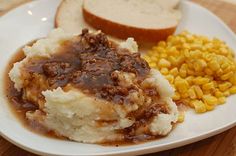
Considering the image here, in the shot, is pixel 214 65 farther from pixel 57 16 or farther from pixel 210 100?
pixel 57 16

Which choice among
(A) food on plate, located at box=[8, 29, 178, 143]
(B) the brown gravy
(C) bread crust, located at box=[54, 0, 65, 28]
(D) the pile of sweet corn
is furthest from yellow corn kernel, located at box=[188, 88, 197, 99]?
(C) bread crust, located at box=[54, 0, 65, 28]

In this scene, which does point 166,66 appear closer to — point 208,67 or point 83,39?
point 208,67

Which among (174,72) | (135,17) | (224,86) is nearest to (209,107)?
(224,86)

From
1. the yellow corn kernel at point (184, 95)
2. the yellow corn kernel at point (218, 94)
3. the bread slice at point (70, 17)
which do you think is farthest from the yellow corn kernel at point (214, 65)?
the bread slice at point (70, 17)

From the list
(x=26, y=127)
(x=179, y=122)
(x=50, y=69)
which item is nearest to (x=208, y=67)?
(x=179, y=122)

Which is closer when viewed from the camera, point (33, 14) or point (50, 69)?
point (50, 69)

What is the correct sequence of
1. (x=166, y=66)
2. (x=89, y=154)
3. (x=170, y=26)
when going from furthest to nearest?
(x=170, y=26), (x=166, y=66), (x=89, y=154)
